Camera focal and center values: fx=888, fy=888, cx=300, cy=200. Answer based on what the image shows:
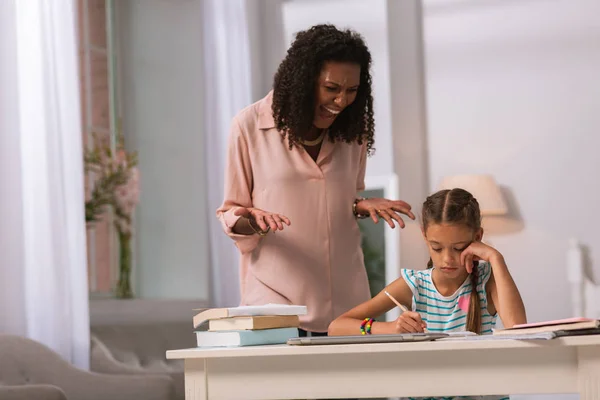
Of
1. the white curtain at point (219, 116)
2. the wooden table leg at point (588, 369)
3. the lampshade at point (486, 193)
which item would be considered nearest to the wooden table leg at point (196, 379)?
the wooden table leg at point (588, 369)

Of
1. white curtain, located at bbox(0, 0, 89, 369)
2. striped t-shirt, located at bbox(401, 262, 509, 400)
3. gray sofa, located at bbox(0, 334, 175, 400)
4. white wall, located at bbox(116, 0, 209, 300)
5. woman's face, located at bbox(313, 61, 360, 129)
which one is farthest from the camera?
white wall, located at bbox(116, 0, 209, 300)

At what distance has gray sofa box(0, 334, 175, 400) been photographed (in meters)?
2.73

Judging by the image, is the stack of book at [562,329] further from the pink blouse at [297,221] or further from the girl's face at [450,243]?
the pink blouse at [297,221]

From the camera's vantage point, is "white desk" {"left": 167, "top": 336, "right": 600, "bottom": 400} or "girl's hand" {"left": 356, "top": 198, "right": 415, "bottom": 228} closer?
"white desk" {"left": 167, "top": 336, "right": 600, "bottom": 400}

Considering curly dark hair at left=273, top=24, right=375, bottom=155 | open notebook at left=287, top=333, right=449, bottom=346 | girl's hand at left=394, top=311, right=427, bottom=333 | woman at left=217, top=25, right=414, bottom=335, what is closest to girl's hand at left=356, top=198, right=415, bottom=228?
woman at left=217, top=25, right=414, bottom=335

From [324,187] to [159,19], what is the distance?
→ 292 cm

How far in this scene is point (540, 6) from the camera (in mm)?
4500

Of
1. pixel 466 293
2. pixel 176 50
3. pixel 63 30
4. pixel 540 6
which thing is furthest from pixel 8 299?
pixel 540 6

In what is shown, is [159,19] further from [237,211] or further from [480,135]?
[237,211]

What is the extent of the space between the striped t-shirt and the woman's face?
0.42 metres

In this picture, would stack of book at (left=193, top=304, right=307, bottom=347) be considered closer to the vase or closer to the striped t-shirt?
the striped t-shirt

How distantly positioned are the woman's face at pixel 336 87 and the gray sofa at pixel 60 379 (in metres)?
1.18

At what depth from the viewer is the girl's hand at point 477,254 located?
1.72 meters

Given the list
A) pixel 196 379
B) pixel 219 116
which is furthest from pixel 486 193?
pixel 196 379
